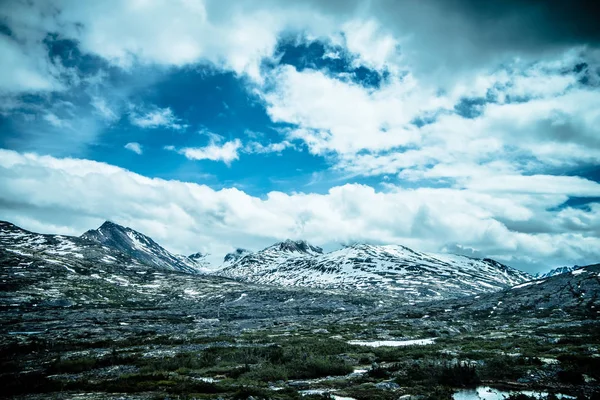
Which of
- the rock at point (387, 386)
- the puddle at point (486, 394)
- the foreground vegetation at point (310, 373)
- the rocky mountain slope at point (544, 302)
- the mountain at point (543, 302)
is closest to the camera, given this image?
the puddle at point (486, 394)

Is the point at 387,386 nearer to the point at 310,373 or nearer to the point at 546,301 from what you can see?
the point at 310,373

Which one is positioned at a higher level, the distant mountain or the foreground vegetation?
the distant mountain

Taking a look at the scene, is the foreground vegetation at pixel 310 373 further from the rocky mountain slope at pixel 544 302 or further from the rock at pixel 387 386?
the rocky mountain slope at pixel 544 302

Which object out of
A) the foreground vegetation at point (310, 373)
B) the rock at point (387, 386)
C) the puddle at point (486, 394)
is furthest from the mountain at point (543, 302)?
the rock at point (387, 386)

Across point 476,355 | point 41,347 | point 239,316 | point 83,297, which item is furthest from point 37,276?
point 476,355

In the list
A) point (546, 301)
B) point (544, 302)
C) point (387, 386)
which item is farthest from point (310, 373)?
point (546, 301)

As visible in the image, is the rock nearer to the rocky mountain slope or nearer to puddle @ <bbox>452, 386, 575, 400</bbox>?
puddle @ <bbox>452, 386, 575, 400</bbox>

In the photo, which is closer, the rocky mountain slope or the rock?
the rock

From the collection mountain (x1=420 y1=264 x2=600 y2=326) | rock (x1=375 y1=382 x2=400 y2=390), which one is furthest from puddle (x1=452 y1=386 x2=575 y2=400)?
mountain (x1=420 y1=264 x2=600 y2=326)

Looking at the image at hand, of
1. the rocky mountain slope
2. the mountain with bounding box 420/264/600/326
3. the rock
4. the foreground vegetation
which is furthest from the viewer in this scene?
the rocky mountain slope

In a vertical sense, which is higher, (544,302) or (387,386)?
(544,302)

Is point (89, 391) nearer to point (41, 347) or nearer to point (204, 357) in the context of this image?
point (204, 357)
